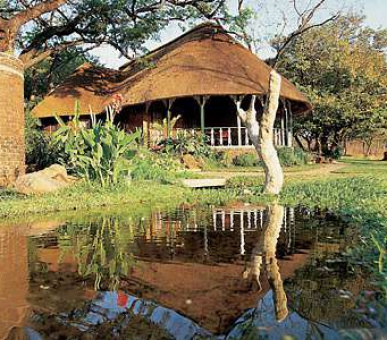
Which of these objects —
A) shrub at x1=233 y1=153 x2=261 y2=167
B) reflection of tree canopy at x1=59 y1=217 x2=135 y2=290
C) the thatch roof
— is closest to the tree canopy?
the thatch roof

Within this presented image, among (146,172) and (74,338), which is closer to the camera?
(74,338)

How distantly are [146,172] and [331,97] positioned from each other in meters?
17.7

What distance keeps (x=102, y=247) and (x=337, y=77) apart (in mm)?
26262

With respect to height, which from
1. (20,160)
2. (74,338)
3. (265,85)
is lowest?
(74,338)

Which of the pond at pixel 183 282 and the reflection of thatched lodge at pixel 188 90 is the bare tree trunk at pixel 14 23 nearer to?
the reflection of thatched lodge at pixel 188 90

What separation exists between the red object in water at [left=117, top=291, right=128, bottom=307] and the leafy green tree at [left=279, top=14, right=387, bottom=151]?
24.9 metres

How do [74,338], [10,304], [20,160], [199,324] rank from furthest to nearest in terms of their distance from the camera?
1. [20,160]
2. [10,304]
3. [199,324]
4. [74,338]

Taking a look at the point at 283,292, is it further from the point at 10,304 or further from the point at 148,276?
the point at 10,304

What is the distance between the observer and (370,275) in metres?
3.42

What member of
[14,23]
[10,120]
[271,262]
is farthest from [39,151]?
[271,262]

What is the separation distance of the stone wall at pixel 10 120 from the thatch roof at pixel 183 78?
706 cm

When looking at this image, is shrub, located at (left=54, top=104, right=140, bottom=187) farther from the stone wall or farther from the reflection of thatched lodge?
the reflection of thatched lodge

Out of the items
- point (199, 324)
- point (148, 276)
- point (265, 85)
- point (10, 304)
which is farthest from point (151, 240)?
point (265, 85)

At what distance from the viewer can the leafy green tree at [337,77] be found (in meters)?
26.6
